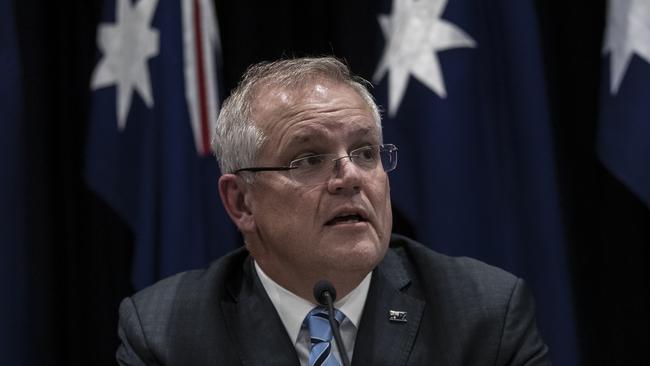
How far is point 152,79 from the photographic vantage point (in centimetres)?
365

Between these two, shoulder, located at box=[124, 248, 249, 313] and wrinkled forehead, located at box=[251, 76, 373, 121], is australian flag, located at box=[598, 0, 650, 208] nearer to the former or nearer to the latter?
wrinkled forehead, located at box=[251, 76, 373, 121]

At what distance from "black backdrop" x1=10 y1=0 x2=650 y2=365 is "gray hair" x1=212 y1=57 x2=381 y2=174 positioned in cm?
110

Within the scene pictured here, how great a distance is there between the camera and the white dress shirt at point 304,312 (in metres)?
2.49

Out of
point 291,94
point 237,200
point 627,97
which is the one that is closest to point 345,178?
point 291,94

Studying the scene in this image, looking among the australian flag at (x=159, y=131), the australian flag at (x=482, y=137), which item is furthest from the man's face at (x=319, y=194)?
the australian flag at (x=159, y=131)

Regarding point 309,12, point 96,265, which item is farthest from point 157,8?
point 96,265

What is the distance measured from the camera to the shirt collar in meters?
2.50

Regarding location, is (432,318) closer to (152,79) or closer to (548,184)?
(548,184)

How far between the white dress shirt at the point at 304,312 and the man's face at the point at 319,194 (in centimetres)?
7

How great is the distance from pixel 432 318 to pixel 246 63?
1862 mm

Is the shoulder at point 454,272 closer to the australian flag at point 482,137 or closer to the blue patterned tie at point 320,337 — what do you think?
the blue patterned tie at point 320,337

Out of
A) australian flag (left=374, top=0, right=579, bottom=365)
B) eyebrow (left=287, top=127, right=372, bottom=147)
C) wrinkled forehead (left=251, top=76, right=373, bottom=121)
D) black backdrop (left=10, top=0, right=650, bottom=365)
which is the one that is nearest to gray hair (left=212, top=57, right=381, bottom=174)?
wrinkled forehead (left=251, top=76, right=373, bottom=121)

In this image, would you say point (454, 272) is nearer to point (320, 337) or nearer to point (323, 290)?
point (320, 337)

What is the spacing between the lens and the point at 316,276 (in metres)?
2.42
